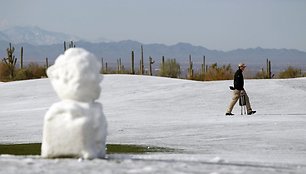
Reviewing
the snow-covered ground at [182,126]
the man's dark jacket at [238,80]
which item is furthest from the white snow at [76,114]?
the man's dark jacket at [238,80]

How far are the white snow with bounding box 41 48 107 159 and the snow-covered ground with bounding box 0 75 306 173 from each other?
27cm

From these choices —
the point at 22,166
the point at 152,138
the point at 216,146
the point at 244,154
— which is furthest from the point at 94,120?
the point at 152,138

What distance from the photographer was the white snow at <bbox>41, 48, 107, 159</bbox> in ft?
34.7

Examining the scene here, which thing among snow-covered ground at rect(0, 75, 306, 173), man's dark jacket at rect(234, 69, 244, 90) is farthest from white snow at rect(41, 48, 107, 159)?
man's dark jacket at rect(234, 69, 244, 90)

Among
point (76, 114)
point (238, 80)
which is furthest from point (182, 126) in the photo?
point (76, 114)

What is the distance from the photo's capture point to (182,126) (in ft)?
70.3

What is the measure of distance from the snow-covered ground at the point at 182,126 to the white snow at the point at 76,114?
0.90 feet

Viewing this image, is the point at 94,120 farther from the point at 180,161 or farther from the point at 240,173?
the point at 240,173

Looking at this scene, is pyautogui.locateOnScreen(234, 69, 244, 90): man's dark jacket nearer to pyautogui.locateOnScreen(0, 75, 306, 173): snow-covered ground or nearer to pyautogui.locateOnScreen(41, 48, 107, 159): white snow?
pyautogui.locateOnScreen(0, 75, 306, 173): snow-covered ground

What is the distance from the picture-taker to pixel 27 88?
123 feet

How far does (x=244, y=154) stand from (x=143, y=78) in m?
23.5

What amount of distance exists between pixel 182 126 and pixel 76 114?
11012mm

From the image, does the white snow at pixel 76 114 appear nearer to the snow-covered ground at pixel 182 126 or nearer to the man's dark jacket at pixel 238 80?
the snow-covered ground at pixel 182 126

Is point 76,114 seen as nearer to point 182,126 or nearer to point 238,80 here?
point 182,126
